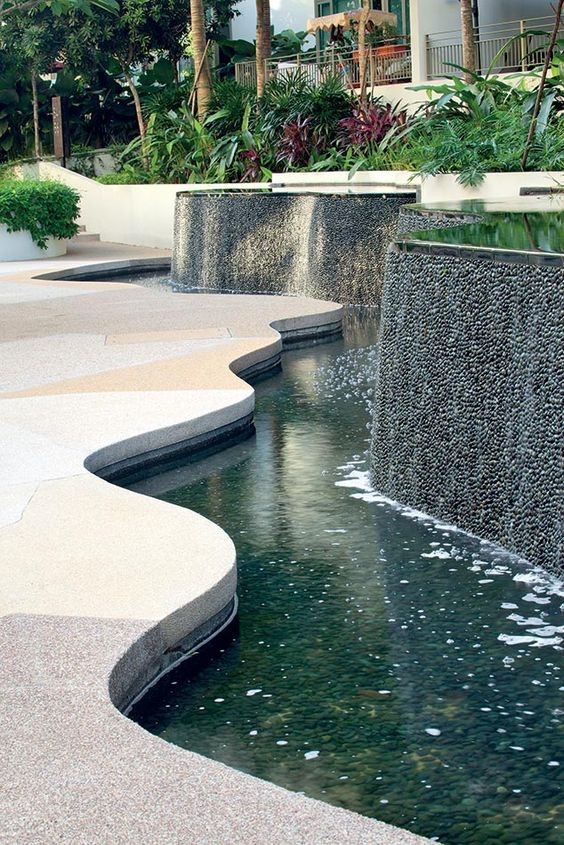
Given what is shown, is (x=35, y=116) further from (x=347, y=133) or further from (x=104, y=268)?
(x=347, y=133)

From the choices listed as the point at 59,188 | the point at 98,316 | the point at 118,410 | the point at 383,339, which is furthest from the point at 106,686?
the point at 59,188

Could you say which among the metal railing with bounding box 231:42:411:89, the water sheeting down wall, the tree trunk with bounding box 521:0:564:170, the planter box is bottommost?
the water sheeting down wall

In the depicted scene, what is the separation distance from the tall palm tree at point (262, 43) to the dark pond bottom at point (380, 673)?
622 inches

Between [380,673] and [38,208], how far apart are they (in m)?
15.8

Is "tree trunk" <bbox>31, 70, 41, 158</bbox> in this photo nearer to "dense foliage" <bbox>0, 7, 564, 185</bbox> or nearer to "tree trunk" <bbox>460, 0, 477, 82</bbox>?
"dense foliage" <bbox>0, 7, 564, 185</bbox>

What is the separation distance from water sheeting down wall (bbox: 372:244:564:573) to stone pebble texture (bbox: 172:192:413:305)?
686 cm

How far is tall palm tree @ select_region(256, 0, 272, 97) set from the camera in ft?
68.5

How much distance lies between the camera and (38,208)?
18703mm

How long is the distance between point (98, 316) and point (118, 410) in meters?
4.58

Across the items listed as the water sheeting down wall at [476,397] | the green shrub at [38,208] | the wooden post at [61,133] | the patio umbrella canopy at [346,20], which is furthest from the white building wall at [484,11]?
the water sheeting down wall at [476,397]

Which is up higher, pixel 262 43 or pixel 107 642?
pixel 262 43

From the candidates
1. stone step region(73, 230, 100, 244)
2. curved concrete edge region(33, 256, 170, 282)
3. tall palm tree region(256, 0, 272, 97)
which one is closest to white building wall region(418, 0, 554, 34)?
tall palm tree region(256, 0, 272, 97)

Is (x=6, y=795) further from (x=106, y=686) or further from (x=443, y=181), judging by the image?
(x=443, y=181)

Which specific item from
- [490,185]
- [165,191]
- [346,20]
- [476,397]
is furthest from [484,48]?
[476,397]
